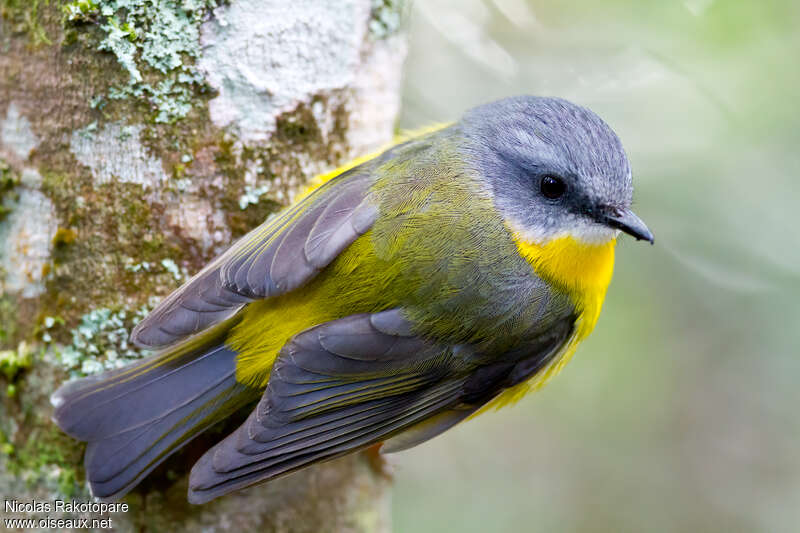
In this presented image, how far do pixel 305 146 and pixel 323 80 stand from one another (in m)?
0.24

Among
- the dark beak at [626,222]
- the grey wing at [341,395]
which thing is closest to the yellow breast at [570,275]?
the dark beak at [626,222]

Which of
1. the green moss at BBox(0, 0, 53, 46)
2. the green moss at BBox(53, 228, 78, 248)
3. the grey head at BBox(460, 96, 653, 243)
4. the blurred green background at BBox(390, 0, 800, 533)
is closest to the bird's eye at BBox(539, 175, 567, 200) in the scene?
the grey head at BBox(460, 96, 653, 243)

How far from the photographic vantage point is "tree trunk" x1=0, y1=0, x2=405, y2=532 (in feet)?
7.05

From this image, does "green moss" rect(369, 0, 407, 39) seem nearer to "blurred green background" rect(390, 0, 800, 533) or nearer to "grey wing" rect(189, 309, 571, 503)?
"grey wing" rect(189, 309, 571, 503)

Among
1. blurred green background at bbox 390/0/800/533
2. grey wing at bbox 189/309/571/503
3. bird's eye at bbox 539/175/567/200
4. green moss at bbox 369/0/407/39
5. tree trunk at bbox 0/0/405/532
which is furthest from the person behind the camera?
blurred green background at bbox 390/0/800/533

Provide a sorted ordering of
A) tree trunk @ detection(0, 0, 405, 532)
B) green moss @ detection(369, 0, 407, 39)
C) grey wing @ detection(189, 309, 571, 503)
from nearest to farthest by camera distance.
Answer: grey wing @ detection(189, 309, 571, 503), tree trunk @ detection(0, 0, 405, 532), green moss @ detection(369, 0, 407, 39)

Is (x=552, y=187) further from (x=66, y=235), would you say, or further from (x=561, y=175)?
(x=66, y=235)

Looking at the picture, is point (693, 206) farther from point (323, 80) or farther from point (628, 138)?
point (323, 80)

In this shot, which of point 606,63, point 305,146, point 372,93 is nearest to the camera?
point 305,146

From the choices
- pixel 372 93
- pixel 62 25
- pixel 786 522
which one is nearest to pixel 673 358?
pixel 786 522

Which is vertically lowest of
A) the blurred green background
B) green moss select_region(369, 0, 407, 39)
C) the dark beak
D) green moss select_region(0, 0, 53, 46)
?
the blurred green background

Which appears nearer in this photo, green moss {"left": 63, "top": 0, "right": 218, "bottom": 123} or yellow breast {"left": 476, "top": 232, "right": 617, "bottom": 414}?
green moss {"left": 63, "top": 0, "right": 218, "bottom": 123}

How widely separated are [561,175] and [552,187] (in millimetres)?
57

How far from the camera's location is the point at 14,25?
87.9 inches
